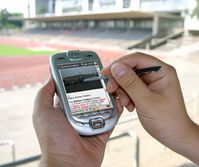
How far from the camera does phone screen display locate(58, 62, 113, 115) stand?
2.34 ft

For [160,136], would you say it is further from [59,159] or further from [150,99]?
[59,159]

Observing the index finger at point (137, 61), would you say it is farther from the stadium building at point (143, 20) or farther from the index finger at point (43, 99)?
the stadium building at point (143, 20)

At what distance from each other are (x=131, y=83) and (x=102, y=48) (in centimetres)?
1350

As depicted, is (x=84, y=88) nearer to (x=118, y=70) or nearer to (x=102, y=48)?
(x=118, y=70)

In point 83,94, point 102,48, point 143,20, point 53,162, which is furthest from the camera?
point 143,20

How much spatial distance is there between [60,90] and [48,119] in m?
0.07

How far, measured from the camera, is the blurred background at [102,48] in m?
1.99

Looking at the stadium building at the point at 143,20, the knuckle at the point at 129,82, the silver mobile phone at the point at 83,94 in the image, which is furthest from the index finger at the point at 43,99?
the stadium building at the point at 143,20

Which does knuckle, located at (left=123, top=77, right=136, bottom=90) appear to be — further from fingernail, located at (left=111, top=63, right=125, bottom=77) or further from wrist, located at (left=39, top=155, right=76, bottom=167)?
wrist, located at (left=39, top=155, right=76, bottom=167)

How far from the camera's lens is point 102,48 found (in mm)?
14070

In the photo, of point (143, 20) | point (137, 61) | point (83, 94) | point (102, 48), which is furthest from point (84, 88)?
point (143, 20)

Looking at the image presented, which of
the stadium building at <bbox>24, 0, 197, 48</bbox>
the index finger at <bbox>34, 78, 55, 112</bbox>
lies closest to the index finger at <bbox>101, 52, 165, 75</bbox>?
the index finger at <bbox>34, 78, 55, 112</bbox>

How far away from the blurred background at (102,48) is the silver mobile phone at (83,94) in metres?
0.10

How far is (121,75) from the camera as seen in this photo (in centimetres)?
63
